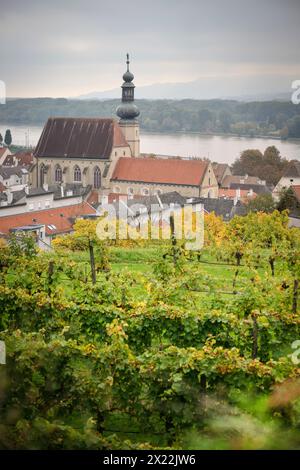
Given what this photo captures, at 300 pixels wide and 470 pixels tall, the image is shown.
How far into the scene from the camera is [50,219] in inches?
1199

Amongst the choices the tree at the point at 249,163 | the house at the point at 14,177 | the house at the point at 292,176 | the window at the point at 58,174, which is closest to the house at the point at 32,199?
the window at the point at 58,174

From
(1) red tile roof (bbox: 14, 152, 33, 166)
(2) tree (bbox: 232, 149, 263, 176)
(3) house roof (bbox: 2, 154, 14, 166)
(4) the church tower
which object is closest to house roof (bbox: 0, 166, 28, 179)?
(4) the church tower

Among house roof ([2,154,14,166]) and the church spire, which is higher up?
the church spire

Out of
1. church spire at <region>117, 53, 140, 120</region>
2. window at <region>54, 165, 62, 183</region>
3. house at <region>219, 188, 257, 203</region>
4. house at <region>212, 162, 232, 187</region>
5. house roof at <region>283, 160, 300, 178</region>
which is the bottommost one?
house at <region>219, 188, 257, 203</region>

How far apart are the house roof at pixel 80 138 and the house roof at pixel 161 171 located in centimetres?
152

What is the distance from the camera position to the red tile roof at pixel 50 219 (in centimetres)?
2856

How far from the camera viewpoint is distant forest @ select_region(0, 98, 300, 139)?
68688 millimetres

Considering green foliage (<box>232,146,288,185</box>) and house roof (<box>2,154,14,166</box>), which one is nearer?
green foliage (<box>232,146,288,185</box>)

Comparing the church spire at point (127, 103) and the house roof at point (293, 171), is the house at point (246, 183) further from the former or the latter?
the church spire at point (127, 103)

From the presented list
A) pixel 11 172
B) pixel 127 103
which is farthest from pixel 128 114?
pixel 11 172

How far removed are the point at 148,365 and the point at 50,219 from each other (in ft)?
83.6

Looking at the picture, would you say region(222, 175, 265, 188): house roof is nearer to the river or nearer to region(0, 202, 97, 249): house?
the river
